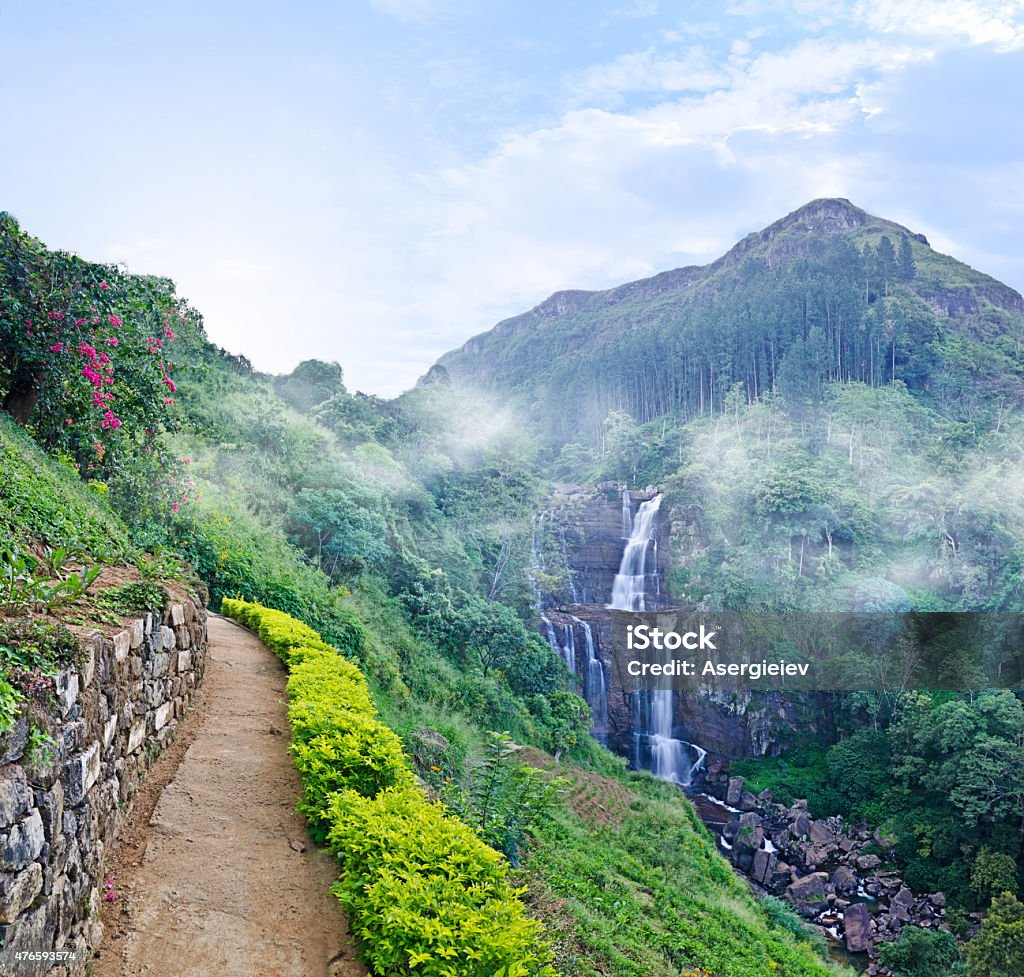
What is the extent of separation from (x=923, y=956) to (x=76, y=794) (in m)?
15.7

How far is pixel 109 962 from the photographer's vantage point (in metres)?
2.52

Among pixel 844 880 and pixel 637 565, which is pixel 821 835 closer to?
pixel 844 880

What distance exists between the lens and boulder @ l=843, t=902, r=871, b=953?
13828mm

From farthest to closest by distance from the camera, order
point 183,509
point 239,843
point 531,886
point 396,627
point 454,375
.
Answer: point 454,375 → point 396,627 → point 183,509 → point 531,886 → point 239,843

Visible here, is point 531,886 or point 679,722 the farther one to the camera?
point 679,722

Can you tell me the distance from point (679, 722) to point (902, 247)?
57682 mm

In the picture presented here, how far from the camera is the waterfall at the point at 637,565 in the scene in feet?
95.7

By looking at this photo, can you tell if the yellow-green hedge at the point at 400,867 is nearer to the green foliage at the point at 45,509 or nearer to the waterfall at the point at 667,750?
the green foliage at the point at 45,509

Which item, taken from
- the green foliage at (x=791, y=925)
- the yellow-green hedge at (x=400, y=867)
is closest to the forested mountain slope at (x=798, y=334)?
the green foliage at (x=791, y=925)

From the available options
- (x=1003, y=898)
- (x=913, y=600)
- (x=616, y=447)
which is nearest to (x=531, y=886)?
(x=1003, y=898)

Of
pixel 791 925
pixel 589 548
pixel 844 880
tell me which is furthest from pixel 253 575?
pixel 589 548

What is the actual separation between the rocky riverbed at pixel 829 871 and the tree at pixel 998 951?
156 cm

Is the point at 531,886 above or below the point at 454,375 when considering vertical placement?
below

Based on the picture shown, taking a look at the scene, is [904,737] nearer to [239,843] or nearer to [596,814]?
[596,814]
